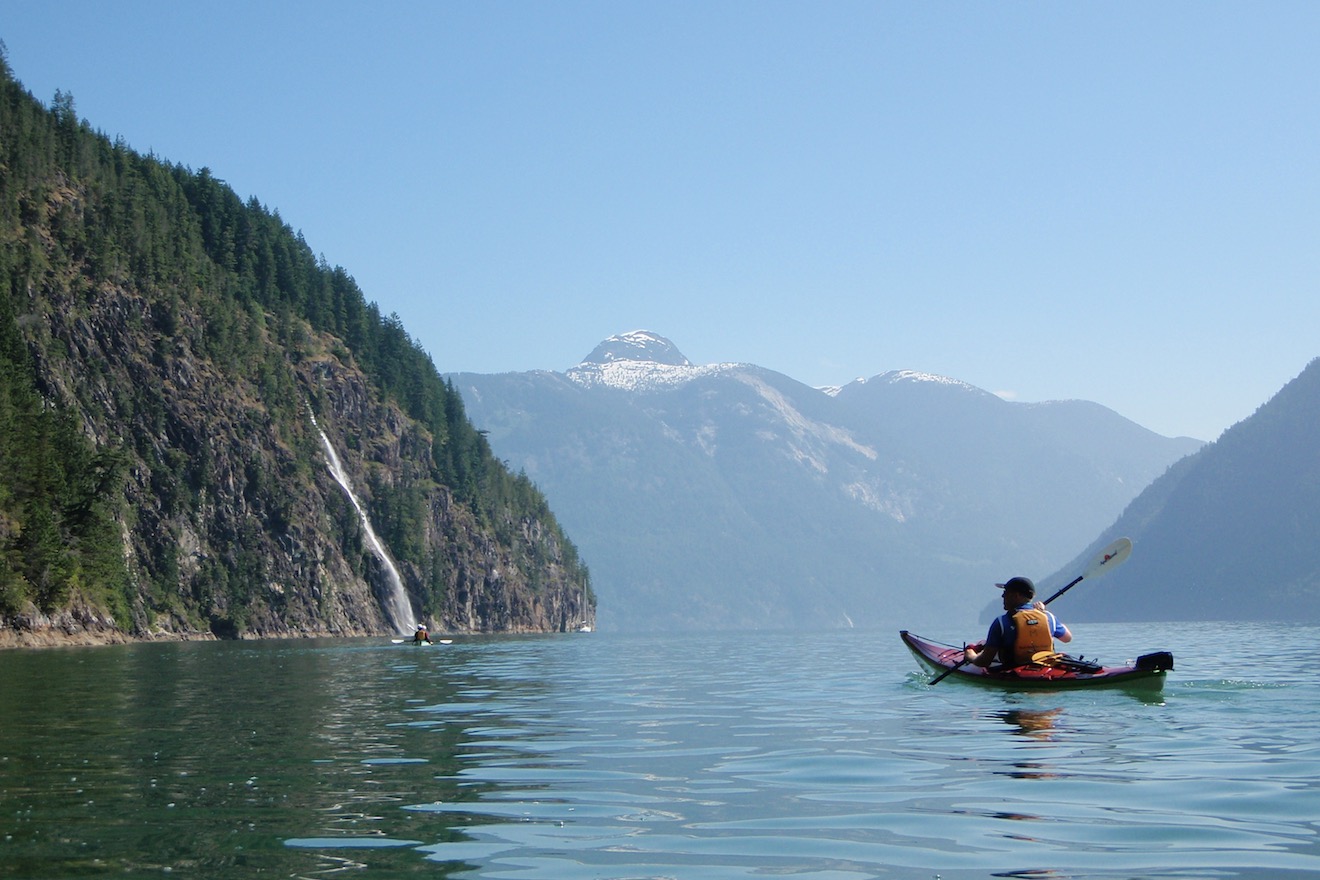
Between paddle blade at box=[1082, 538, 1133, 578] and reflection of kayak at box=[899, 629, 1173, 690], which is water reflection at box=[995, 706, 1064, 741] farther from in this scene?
paddle blade at box=[1082, 538, 1133, 578]

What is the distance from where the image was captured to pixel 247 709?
25.8 metres

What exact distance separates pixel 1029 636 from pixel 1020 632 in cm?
19

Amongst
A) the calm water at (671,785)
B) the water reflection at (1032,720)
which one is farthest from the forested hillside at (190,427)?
the water reflection at (1032,720)

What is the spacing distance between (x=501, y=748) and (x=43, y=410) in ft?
229

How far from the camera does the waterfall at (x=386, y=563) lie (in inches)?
4961

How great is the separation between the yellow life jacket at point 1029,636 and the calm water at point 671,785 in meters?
0.93

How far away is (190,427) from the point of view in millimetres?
107250

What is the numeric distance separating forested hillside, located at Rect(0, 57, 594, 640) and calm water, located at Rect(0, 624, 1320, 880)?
4947cm

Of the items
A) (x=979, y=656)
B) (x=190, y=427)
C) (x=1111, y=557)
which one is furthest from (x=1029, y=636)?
(x=190, y=427)

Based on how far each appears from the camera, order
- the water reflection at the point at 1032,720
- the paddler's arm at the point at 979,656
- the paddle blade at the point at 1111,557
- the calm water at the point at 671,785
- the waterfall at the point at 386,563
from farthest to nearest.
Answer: the waterfall at the point at 386,563 < the paddle blade at the point at 1111,557 < the paddler's arm at the point at 979,656 < the water reflection at the point at 1032,720 < the calm water at the point at 671,785

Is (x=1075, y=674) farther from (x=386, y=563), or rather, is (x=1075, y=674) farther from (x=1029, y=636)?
(x=386, y=563)

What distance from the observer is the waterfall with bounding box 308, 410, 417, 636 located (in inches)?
4961

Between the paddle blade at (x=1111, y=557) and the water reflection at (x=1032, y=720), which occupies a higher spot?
the paddle blade at (x=1111, y=557)

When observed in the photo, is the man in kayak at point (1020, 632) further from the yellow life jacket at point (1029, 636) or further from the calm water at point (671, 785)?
the calm water at point (671, 785)
